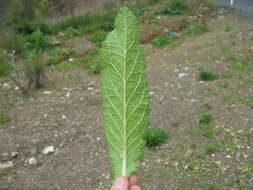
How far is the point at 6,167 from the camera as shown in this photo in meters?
3.30

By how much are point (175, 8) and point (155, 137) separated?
20.3 feet

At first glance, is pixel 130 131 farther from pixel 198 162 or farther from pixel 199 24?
pixel 199 24

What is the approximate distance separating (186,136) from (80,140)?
3.99 ft

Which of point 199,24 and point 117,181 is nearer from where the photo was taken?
point 117,181

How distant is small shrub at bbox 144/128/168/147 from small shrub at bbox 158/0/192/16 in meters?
5.70

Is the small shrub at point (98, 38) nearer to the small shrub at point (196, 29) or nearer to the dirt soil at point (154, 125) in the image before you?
the dirt soil at point (154, 125)

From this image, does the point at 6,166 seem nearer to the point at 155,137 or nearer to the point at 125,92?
the point at 155,137

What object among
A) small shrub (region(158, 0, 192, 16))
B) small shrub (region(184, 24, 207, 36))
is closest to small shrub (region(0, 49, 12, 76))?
small shrub (region(184, 24, 207, 36))

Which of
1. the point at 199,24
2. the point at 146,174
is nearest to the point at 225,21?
the point at 199,24

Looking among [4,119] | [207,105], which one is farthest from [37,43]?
[207,105]

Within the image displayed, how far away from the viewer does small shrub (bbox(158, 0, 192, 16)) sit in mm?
8578

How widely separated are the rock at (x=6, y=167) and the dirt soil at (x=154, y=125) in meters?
0.05

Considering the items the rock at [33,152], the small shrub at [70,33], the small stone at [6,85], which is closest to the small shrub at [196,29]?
the small shrub at [70,33]

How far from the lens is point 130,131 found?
1.18 meters
